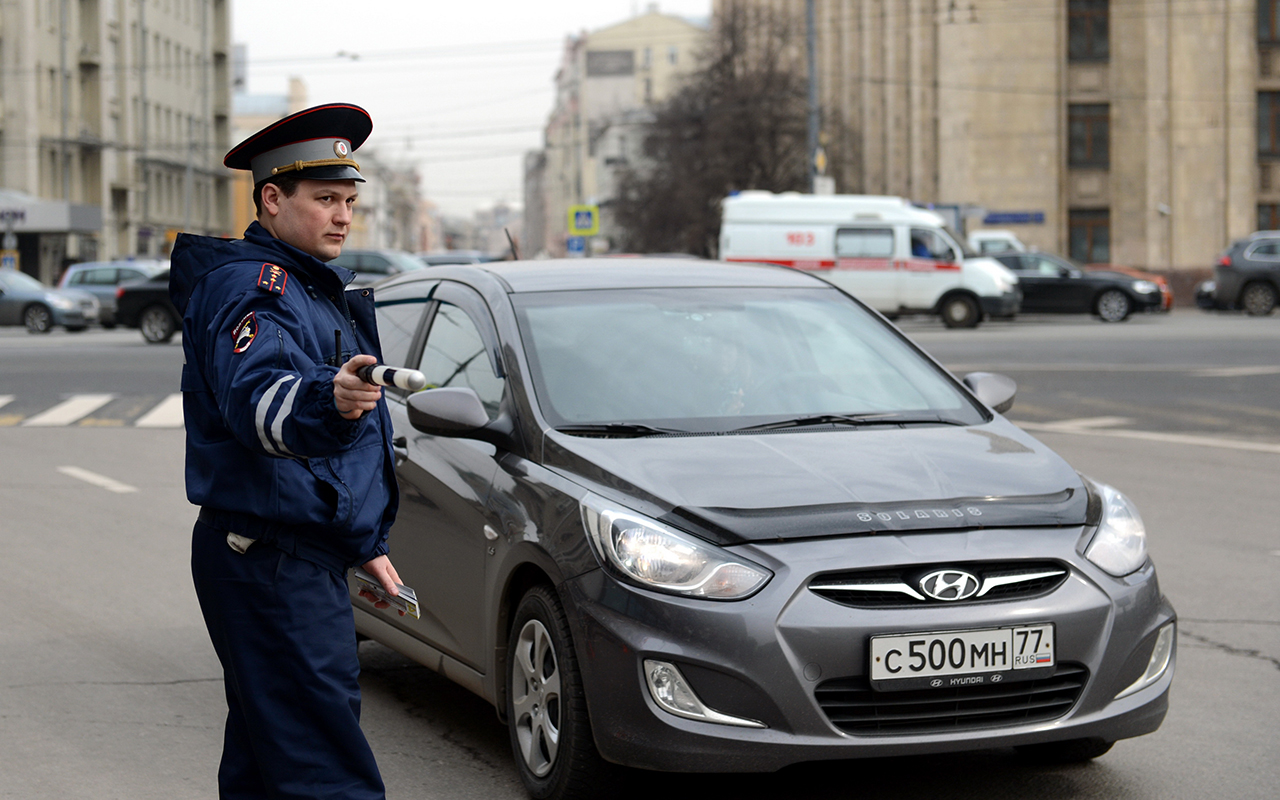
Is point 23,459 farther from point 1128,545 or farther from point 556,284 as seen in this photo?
point 1128,545

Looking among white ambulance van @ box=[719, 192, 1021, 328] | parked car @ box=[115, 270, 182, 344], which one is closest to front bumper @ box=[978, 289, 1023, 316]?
white ambulance van @ box=[719, 192, 1021, 328]

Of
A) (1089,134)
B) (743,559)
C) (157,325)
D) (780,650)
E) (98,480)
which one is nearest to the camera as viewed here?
(780,650)

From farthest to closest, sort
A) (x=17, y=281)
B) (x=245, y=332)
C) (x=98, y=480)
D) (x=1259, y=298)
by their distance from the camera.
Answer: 1. (x=17, y=281)
2. (x=1259, y=298)
3. (x=98, y=480)
4. (x=245, y=332)

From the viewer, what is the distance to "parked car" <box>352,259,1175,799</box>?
154 inches

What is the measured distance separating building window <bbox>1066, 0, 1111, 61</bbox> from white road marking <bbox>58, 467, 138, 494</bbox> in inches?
1730

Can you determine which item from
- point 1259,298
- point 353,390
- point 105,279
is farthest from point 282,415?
point 105,279

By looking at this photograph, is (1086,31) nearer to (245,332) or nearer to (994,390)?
(994,390)

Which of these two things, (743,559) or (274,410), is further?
(743,559)

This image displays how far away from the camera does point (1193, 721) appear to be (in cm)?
Result: 532

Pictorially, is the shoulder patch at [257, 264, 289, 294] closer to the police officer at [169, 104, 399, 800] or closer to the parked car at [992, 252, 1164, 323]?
the police officer at [169, 104, 399, 800]

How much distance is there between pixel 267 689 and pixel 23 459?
11.0 metres

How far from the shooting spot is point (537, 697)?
4418mm

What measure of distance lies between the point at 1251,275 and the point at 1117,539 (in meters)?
35.2

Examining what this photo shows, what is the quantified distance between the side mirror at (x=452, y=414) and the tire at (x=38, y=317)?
1362 inches
